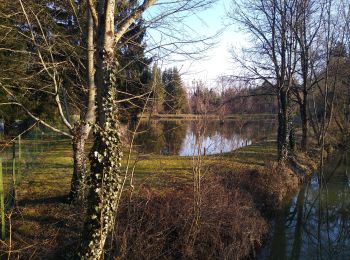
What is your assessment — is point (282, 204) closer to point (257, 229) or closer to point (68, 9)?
point (257, 229)

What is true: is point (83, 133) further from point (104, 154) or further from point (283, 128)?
point (283, 128)

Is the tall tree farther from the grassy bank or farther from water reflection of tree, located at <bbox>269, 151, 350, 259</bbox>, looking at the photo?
water reflection of tree, located at <bbox>269, 151, 350, 259</bbox>

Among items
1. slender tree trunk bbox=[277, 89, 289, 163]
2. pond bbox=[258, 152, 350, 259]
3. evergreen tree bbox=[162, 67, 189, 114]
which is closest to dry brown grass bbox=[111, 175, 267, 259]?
pond bbox=[258, 152, 350, 259]

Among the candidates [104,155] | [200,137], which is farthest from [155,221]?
[104,155]

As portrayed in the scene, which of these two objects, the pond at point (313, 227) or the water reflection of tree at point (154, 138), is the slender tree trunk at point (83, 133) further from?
the pond at point (313, 227)

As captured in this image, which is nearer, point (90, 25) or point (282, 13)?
point (90, 25)

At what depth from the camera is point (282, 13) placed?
61.8 feet

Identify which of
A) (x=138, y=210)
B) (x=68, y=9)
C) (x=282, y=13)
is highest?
(x=282, y=13)

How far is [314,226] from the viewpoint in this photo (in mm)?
12609

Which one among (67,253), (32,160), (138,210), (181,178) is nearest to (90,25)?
(138,210)

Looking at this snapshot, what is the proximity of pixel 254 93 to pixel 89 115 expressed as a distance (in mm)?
14506

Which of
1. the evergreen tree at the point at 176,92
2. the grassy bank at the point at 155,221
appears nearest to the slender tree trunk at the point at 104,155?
the grassy bank at the point at 155,221

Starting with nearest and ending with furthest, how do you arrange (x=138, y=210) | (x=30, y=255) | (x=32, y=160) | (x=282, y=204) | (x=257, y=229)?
(x=30, y=255)
(x=138, y=210)
(x=257, y=229)
(x=282, y=204)
(x=32, y=160)

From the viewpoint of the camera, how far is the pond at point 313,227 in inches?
410
